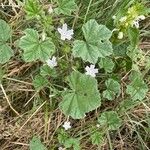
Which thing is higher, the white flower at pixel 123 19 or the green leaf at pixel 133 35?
the white flower at pixel 123 19

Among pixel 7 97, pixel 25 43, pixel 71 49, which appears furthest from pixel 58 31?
pixel 7 97

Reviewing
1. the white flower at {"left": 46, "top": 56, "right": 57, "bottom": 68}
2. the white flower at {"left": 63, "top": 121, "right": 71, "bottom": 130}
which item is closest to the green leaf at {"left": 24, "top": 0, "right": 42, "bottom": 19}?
the white flower at {"left": 46, "top": 56, "right": 57, "bottom": 68}

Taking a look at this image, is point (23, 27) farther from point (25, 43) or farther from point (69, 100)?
point (69, 100)

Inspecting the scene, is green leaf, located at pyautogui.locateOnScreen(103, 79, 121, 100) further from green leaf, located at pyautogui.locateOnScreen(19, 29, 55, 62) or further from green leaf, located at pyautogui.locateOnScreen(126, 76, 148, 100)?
green leaf, located at pyautogui.locateOnScreen(19, 29, 55, 62)

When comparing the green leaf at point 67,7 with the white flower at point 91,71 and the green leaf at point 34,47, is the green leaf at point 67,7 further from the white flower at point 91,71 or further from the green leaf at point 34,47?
the white flower at point 91,71

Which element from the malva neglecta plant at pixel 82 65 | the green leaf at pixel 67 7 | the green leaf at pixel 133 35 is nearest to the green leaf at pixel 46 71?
the malva neglecta plant at pixel 82 65

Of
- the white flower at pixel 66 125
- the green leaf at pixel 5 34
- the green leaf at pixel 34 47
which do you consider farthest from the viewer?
the white flower at pixel 66 125

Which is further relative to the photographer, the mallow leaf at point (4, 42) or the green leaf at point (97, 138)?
the green leaf at point (97, 138)
